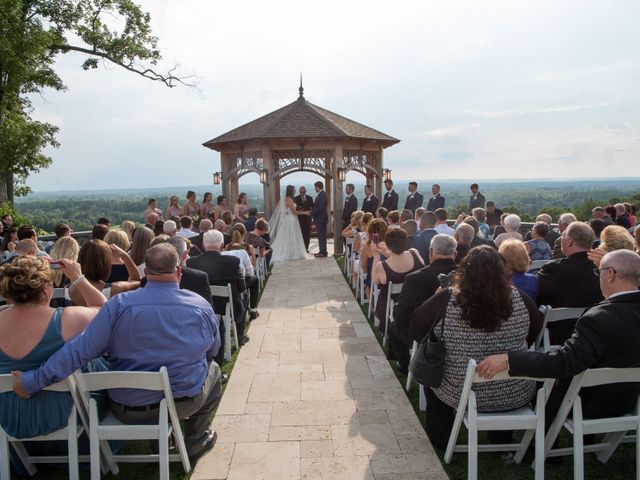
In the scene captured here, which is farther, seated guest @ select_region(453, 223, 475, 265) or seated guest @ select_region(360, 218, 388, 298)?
seated guest @ select_region(360, 218, 388, 298)

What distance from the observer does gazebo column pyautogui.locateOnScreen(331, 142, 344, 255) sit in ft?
44.3

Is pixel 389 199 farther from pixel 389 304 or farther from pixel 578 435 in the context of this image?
pixel 578 435

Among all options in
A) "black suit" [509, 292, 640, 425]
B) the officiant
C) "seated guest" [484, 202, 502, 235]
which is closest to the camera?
"black suit" [509, 292, 640, 425]

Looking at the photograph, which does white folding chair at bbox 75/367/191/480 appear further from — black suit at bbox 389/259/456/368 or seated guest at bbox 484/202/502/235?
seated guest at bbox 484/202/502/235

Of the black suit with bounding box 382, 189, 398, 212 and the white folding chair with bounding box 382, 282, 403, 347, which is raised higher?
the black suit with bounding box 382, 189, 398, 212

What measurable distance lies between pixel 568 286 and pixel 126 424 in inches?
138

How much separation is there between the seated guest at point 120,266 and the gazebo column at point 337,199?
8458mm

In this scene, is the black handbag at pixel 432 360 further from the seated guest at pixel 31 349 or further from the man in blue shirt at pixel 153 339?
the seated guest at pixel 31 349

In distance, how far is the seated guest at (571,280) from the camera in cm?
399

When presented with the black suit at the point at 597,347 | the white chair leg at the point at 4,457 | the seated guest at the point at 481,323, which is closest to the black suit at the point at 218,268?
the white chair leg at the point at 4,457

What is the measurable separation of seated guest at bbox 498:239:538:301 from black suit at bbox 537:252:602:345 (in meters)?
0.07

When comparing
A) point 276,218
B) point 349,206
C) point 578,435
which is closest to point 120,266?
point 578,435

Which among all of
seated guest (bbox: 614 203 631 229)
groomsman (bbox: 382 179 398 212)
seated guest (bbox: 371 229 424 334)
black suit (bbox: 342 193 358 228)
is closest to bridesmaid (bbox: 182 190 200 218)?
black suit (bbox: 342 193 358 228)

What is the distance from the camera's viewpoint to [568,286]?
4020 millimetres
